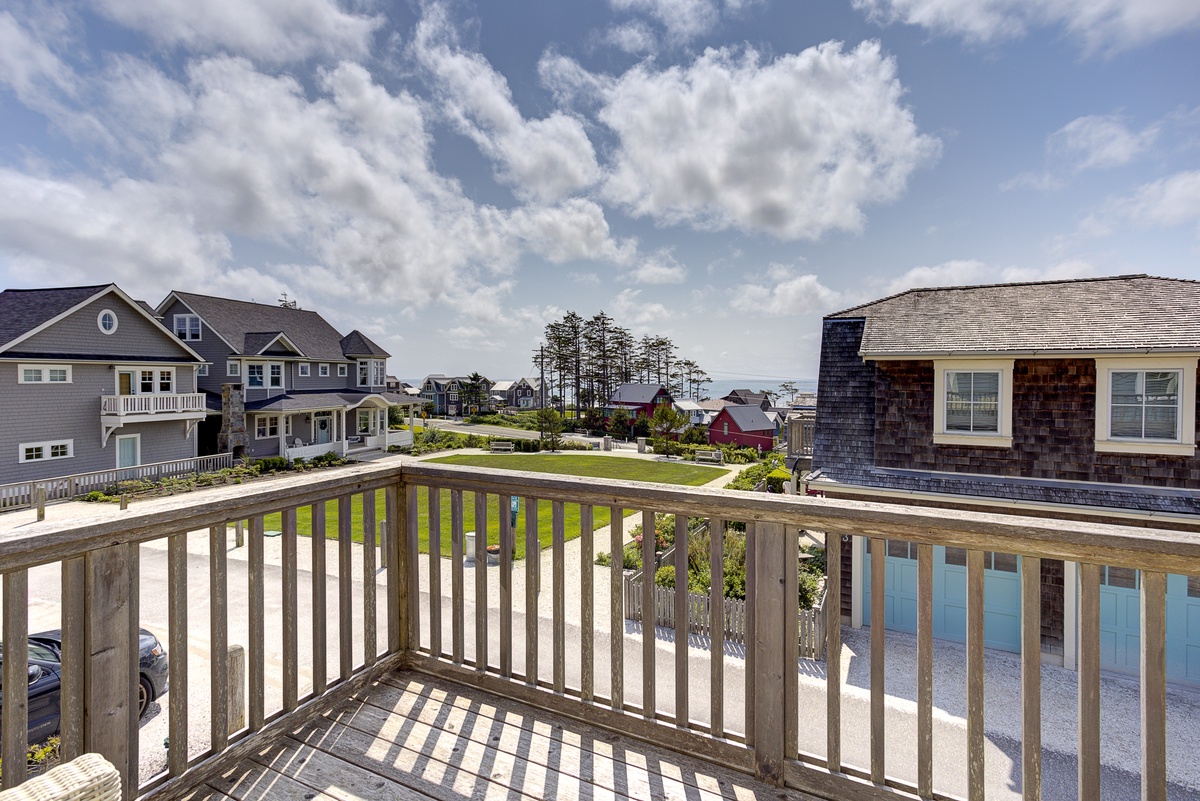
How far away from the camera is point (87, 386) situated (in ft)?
53.8

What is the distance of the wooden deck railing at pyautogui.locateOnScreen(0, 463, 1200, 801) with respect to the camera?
145 centimetres

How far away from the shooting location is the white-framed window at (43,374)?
14932mm

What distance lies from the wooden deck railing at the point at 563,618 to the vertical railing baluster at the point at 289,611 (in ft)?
0.03

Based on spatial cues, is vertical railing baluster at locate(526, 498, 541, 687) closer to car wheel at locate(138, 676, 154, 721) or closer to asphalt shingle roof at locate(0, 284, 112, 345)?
car wheel at locate(138, 676, 154, 721)

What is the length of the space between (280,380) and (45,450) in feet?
28.2

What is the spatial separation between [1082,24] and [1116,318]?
508 cm

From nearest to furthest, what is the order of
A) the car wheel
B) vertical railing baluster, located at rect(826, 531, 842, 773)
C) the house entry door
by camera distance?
vertical railing baluster, located at rect(826, 531, 842, 773), the car wheel, the house entry door

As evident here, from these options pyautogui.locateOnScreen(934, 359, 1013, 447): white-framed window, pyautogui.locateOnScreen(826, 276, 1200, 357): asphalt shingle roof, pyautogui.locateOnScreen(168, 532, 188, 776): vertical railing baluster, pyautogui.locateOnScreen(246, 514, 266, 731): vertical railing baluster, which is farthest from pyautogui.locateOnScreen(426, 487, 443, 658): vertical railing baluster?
pyautogui.locateOnScreen(934, 359, 1013, 447): white-framed window

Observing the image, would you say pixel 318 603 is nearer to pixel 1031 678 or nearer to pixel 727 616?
pixel 1031 678

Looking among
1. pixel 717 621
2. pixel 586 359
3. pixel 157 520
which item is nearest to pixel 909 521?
pixel 717 621

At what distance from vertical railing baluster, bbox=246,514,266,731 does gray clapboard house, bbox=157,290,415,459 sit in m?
22.5

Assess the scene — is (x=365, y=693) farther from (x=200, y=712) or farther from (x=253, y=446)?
(x=253, y=446)

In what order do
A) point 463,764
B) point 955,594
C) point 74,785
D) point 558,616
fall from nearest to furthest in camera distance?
point 74,785 < point 463,764 < point 558,616 < point 955,594

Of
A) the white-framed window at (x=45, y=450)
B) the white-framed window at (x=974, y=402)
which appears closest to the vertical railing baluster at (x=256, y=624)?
the white-framed window at (x=974, y=402)
